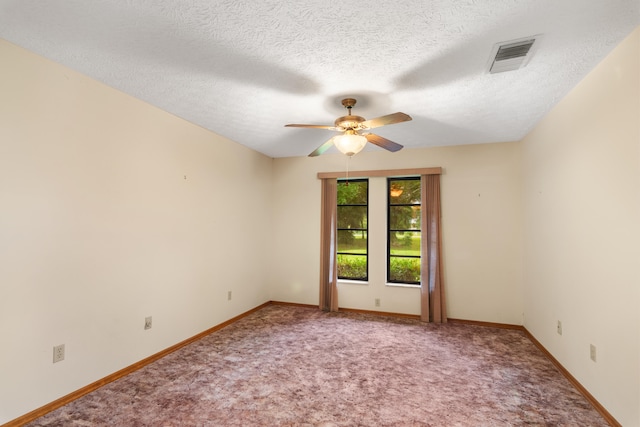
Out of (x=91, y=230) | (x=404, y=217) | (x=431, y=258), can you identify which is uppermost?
(x=404, y=217)

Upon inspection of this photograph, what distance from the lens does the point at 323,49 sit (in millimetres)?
2041

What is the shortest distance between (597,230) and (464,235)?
216 cm

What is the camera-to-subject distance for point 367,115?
10.8ft

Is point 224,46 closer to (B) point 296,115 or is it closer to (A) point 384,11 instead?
(A) point 384,11

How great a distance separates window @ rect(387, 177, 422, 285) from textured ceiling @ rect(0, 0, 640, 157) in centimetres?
181

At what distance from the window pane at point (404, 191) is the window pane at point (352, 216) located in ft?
1.65

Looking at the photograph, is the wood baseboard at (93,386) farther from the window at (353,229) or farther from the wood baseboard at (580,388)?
the wood baseboard at (580,388)

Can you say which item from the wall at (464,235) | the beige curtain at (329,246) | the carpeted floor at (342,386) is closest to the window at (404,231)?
the wall at (464,235)

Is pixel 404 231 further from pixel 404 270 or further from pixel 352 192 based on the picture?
pixel 352 192

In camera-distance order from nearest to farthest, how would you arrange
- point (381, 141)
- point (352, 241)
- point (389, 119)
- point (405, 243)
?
point (389, 119), point (381, 141), point (405, 243), point (352, 241)

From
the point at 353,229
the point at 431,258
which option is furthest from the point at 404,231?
the point at 353,229

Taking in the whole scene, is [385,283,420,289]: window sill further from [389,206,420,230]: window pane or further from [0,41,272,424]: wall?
[0,41,272,424]: wall

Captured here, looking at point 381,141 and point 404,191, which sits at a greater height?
point 381,141

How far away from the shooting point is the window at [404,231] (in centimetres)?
482
